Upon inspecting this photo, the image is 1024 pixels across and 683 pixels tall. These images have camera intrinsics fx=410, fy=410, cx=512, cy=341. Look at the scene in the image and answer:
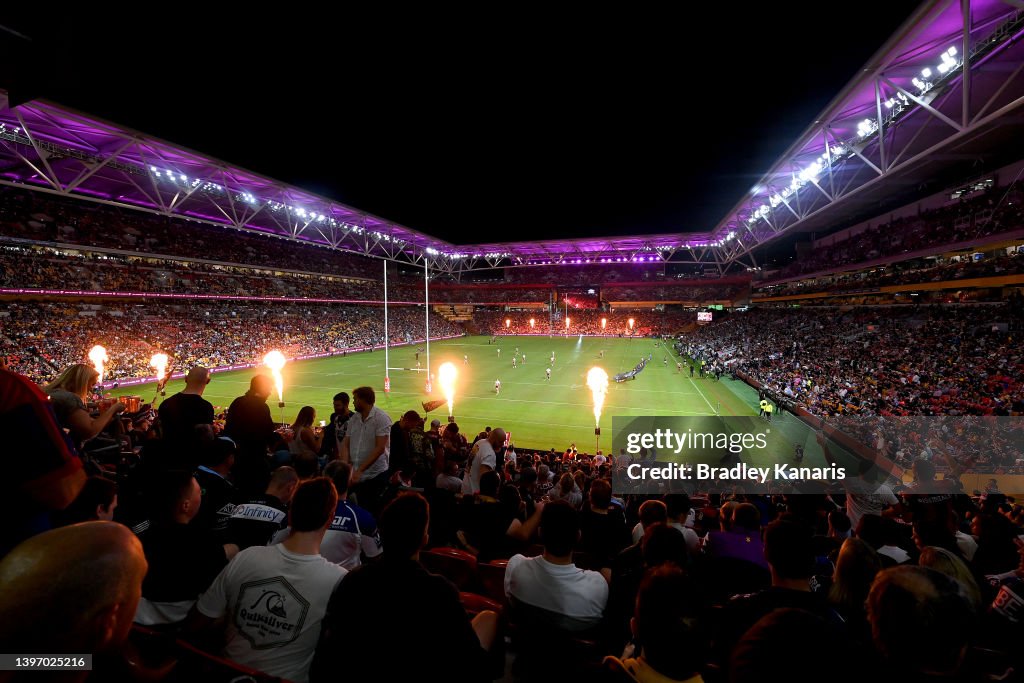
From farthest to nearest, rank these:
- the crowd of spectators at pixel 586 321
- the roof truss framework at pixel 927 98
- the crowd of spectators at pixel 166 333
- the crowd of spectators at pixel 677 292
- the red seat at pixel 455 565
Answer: the crowd of spectators at pixel 586 321
the crowd of spectators at pixel 677 292
the crowd of spectators at pixel 166 333
the roof truss framework at pixel 927 98
the red seat at pixel 455 565

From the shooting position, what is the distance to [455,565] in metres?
3.81

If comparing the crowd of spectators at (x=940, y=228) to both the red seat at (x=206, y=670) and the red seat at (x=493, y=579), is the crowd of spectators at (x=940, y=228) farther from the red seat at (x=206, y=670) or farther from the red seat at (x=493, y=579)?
the red seat at (x=206, y=670)

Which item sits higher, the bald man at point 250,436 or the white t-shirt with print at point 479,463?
the bald man at point 250,436

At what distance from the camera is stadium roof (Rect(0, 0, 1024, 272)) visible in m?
11.8

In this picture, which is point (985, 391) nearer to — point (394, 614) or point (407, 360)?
point (394, 614)

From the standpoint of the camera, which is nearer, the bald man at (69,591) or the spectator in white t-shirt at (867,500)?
the bald man at (69,591)

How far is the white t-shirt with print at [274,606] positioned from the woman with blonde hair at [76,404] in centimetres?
329

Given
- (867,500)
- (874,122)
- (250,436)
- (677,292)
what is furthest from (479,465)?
(677,292)

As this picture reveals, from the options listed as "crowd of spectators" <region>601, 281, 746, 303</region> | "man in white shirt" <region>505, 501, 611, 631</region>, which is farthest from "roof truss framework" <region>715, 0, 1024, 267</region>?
"crowd of spectators" <region>601, 281, 746, 303</region>

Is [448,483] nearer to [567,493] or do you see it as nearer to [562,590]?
[567,493]

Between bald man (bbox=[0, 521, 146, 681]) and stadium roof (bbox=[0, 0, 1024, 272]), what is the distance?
1547 cm

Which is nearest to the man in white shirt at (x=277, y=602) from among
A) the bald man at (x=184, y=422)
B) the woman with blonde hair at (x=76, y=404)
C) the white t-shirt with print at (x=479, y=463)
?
the bald man at (x=184, y=422)

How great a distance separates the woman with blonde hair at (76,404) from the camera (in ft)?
14.4

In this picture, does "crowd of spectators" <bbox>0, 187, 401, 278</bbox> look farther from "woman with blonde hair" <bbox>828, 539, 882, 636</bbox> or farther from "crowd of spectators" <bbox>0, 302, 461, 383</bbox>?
"woman with blonde hair" <bbox>828, 539, 882, 636</bbox>
